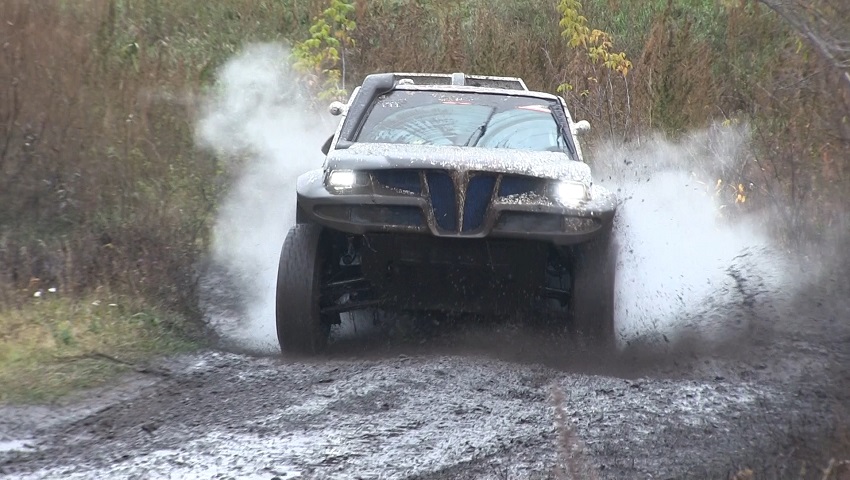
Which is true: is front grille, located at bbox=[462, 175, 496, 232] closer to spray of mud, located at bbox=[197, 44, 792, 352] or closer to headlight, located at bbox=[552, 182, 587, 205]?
headlight, located at bbox=[552, 182, 587, 205]

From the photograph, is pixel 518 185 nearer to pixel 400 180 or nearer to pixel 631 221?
pixel 400 180

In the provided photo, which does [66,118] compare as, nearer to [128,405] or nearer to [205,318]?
[205,318]

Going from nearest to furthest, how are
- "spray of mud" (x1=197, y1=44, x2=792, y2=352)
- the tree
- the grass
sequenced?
the tree → the grass → "spray of mud" (x1=197, y1=44, x2=792, y2=352)

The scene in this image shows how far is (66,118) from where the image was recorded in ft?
29.1

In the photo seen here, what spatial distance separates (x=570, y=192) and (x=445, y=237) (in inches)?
29.5

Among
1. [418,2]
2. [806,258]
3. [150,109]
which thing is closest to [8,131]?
[150,109]

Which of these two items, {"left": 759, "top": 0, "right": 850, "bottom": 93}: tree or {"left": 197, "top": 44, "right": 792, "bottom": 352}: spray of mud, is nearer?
{"left": 759, "top": 0, "right": 850, "bottom": 93}: tree

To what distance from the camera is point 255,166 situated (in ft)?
37.3

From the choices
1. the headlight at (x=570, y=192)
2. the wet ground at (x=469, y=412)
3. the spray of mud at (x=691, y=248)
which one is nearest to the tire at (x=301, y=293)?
the wet ground at (x=469, y=412)

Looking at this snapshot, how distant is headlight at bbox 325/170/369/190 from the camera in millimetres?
6195

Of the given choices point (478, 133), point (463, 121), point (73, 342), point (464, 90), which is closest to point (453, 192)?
point (478, 133)

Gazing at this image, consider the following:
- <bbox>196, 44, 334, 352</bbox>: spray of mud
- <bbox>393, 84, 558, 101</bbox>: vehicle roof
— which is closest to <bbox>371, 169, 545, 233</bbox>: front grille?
<bbox>196, 44, 334, 352</bbox>: spray of mud

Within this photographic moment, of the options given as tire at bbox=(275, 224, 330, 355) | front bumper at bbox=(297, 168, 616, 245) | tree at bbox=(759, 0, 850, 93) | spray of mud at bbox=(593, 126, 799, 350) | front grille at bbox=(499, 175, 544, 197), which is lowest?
spray of mud at bbox=(593, 126, 799, 350)

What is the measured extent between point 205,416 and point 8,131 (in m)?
4.41
